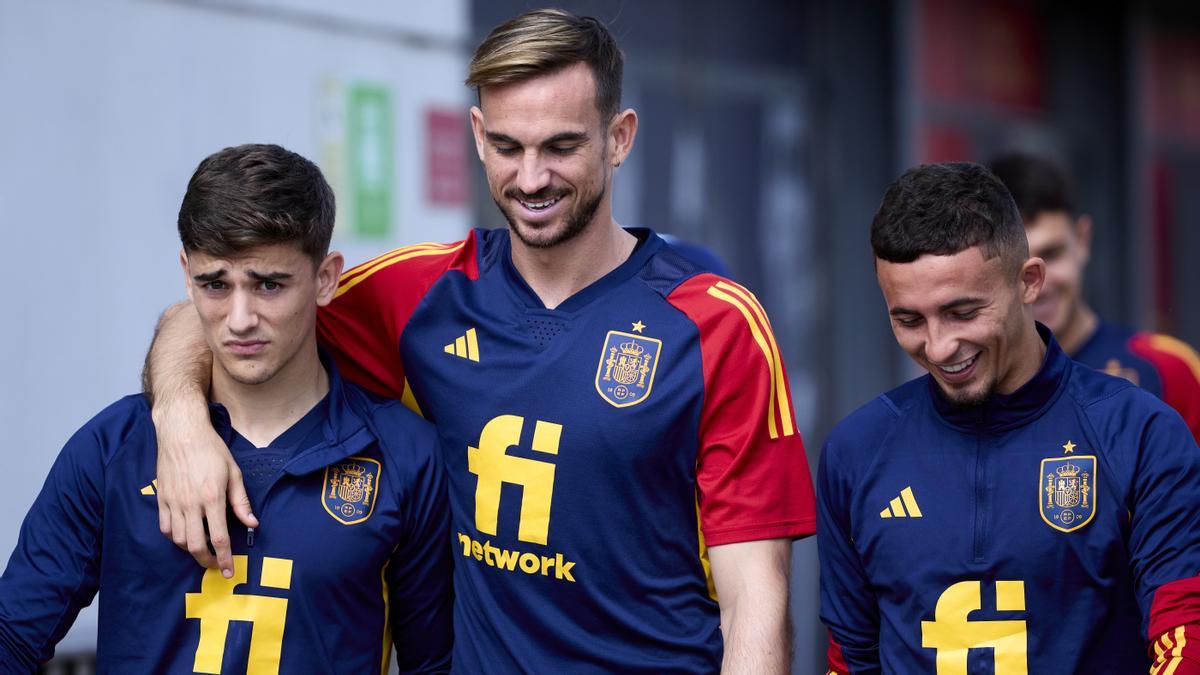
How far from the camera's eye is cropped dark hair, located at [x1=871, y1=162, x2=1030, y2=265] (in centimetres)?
286

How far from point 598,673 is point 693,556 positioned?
31 cm

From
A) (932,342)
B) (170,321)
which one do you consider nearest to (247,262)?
(170,321)

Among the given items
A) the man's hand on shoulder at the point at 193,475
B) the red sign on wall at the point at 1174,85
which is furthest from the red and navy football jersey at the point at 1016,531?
the red sign on wall at the point at 1174,85

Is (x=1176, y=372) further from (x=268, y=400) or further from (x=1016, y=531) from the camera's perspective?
(x=268, y=400)

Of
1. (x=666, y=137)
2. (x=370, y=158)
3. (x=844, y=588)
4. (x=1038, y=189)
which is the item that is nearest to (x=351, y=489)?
(x=844, y=588)

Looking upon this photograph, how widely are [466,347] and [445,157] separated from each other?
2.69 metres

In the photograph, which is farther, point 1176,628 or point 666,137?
point 666,137

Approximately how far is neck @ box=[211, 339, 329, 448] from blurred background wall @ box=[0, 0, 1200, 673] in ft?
4.55

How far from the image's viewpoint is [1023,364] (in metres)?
2.90

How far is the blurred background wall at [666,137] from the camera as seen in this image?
182 inches

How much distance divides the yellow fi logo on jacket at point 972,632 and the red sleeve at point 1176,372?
1594 millimetres

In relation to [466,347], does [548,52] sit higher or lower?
higher

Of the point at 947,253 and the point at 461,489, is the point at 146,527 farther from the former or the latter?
the point at 947,253

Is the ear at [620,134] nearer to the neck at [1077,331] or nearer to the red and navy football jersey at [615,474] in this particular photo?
the red and navy football jersey at [615,474]
